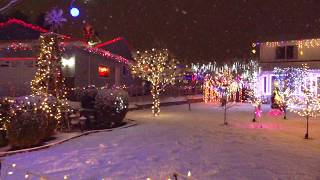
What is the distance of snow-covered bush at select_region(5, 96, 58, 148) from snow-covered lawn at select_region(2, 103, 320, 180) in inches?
30.9

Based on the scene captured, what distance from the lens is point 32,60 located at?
26.3 m

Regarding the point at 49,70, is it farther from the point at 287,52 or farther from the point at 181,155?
the point at 287,52

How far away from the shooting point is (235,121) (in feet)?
61.4

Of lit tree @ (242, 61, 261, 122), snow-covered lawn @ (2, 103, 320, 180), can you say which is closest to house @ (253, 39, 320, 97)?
lit tree @ (242, 61, 261, 122)

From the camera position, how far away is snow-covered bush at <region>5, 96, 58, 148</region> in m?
11.4

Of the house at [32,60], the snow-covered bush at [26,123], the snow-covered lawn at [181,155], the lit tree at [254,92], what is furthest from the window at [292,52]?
the snow-covered bush at [26,123]

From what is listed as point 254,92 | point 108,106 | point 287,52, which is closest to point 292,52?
point 287,52

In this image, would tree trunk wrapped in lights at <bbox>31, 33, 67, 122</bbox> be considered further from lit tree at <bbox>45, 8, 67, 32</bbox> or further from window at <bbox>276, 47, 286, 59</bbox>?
window at <bbox>276, 47, 286, 59</bbox>

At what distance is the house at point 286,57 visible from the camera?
31.6 meters

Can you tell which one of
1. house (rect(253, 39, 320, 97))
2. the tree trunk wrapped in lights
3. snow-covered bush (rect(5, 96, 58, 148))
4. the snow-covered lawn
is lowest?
the snow-covered lawn

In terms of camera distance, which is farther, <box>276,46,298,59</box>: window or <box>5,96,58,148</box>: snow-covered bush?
<box>276,46,298,59</box>: window

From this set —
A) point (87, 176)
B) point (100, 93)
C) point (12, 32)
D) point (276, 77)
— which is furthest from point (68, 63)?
point (87, 176)

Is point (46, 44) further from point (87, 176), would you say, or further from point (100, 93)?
point (87, 176)

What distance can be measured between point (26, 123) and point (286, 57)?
2557 centimetres
